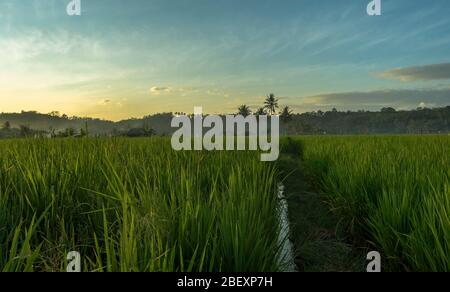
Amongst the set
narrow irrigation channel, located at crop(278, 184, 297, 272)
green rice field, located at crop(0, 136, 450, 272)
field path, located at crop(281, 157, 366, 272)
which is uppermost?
green rice field, located at crop(0, 136, 450, 272)

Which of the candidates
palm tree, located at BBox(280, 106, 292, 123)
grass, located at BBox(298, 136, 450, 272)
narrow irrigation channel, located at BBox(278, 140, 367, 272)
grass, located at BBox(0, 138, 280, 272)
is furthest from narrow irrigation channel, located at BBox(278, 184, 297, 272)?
palm tree, located at BBox(280, 106, 292, 123)

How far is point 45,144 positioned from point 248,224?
167 inches

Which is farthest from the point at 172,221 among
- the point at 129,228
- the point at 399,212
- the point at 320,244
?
the point at 320,244

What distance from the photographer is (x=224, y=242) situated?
231 centimetres

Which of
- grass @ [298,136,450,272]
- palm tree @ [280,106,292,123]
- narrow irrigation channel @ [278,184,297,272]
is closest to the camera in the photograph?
grass @ [298,136,450,272]

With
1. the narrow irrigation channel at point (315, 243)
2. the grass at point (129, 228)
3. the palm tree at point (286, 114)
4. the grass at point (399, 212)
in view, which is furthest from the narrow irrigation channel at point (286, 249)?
the palm tree at point (286, 114)

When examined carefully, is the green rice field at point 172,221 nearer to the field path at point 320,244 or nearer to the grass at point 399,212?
the grass at point 399,212

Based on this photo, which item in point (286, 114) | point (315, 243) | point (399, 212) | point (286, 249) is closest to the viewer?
point (399, 212)

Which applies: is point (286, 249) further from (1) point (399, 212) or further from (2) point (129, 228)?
(2) point (129, 228)

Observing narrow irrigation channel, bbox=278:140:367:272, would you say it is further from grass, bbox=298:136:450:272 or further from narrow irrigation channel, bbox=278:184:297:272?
grass, bbox=298:136:450:272

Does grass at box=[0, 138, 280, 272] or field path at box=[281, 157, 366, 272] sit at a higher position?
grass at box=[0, 138, 280, 272]

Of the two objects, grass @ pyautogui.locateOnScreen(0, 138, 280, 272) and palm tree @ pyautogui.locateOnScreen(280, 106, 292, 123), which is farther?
palm tree @ pyautogui.locateOnScreen(280, 106, 292, 123)
